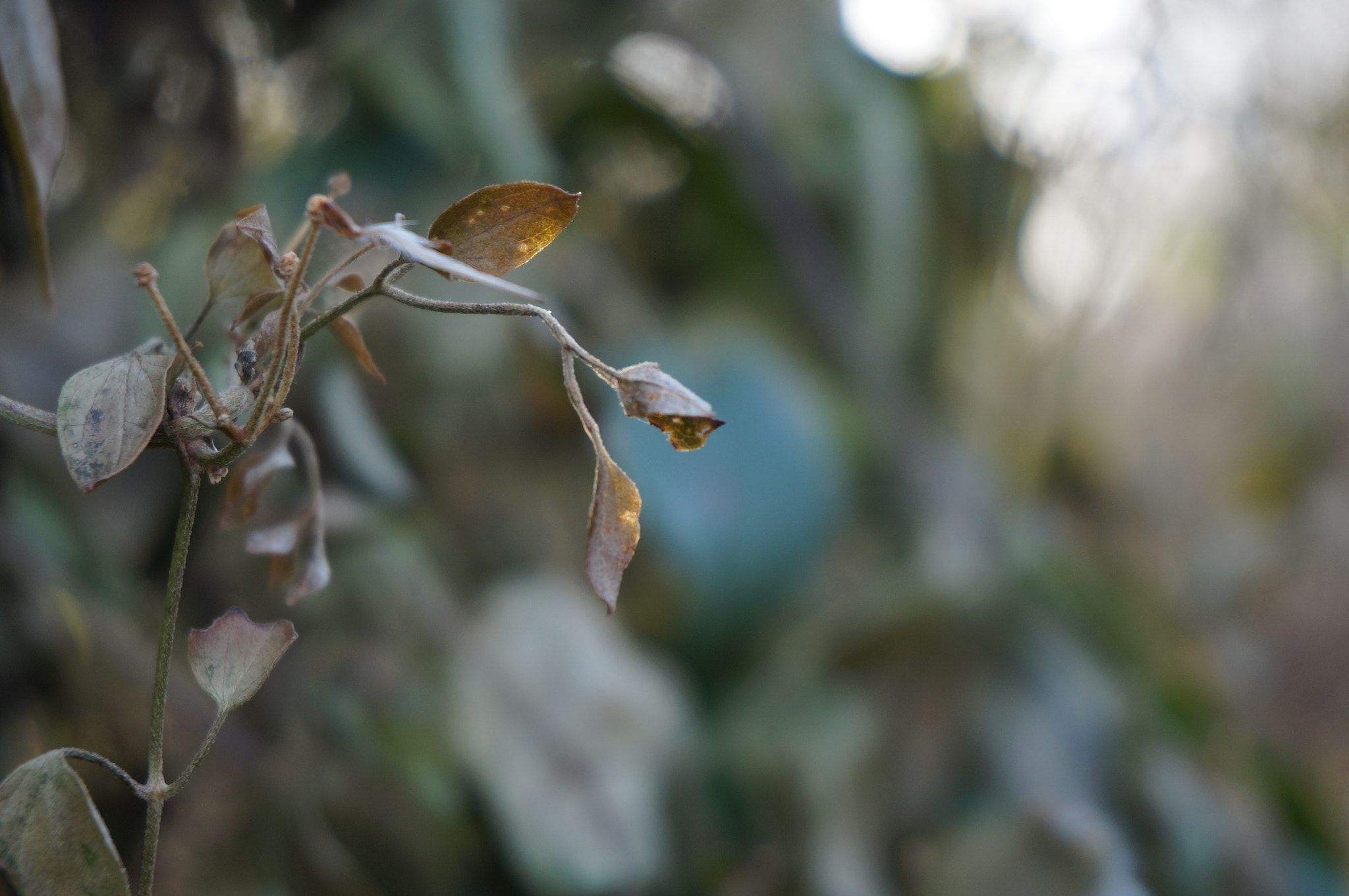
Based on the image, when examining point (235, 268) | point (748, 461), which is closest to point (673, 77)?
point (748, 461)

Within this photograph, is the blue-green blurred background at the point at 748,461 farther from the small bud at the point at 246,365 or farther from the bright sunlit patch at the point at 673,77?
the small bud at the point at 246,365

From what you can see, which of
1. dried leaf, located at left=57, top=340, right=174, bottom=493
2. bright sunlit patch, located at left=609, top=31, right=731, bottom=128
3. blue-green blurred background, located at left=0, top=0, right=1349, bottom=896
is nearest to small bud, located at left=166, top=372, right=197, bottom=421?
dried leaf, located at left=57, top=340, right=174, bottom=493

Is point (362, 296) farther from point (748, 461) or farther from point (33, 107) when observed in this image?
point (748, 461)

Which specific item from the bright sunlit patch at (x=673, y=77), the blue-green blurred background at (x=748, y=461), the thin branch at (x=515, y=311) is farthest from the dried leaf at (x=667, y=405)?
the bright sunlit patch at (x=673, y=77)

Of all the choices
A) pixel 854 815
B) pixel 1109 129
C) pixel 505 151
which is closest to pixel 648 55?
pixel 505 151

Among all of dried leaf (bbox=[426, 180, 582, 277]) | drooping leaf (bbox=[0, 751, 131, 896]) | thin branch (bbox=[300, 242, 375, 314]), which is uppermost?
dried leaf (bbox=[426, 180, 582, 277])

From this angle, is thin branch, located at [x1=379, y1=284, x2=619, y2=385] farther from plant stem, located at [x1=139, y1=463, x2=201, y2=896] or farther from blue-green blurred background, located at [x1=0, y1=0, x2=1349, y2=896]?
blue-green blurred background, located at [x1=0, y1=0, x2=1349, y2=896]
